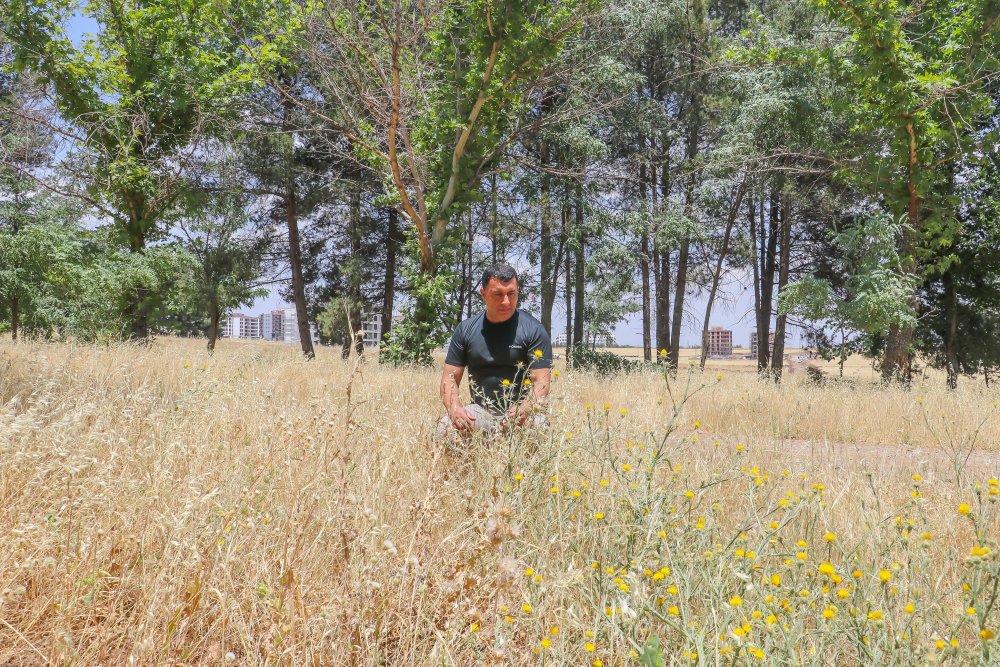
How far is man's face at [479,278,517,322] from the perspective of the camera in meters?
3.98

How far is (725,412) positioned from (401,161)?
859 centimetres

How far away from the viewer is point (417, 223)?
11820mm

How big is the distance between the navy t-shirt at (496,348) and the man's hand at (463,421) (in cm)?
42

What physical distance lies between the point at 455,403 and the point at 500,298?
795 millimetres

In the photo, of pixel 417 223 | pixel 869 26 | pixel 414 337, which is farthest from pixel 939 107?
pixel 414 337

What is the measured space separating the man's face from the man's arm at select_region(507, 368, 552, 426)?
483mm

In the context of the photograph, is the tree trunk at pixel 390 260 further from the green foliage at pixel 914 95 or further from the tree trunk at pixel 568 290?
the green foliage at pixel 914 95

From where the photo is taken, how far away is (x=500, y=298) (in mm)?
3988

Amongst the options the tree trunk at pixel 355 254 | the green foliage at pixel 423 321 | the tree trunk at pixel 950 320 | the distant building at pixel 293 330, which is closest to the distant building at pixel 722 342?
the distant building at pixel 293 330

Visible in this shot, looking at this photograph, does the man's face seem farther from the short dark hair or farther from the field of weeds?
the field of weeds

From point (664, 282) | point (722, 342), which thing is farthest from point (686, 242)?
point (722, 342)

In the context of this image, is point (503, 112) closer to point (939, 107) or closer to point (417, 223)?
point (417, 223)

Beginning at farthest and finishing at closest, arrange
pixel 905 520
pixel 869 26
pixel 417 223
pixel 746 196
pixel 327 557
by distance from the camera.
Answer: pixel 746 196 → pixel 417 223 → pixel 869 26 → pixel 905 520 → pixel 327 557

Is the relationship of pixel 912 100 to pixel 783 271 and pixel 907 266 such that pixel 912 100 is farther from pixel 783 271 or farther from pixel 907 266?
pixel 783 271
